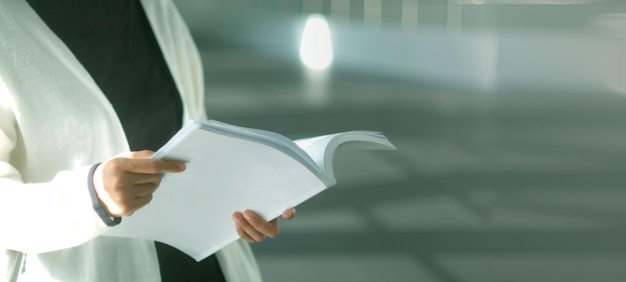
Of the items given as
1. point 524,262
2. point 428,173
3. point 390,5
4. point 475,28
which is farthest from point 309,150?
point 390,5

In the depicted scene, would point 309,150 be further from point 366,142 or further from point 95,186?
point 95,186

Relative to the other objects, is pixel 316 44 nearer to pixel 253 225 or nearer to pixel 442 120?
pixel 442 120

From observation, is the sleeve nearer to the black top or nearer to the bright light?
the black top

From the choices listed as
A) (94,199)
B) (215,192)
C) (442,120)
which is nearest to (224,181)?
(215,192)

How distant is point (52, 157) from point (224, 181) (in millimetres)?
182

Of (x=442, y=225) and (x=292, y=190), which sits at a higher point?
(x=292, y=190)

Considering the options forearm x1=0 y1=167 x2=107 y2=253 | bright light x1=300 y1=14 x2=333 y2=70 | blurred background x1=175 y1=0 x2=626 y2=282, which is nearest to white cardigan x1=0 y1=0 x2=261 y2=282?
forearm x1=0 y1=167 x2=107 y2=253

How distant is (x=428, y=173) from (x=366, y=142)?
261 centimetres

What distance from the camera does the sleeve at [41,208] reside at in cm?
88

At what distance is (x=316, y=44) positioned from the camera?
284 inches

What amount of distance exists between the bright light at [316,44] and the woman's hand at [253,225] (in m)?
5.23

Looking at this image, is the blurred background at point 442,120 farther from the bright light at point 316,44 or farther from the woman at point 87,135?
the woman at point 87,135

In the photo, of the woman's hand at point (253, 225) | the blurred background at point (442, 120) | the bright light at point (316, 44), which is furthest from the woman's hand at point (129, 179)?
the bright light at point (316, 44)

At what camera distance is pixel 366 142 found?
3.34ft
